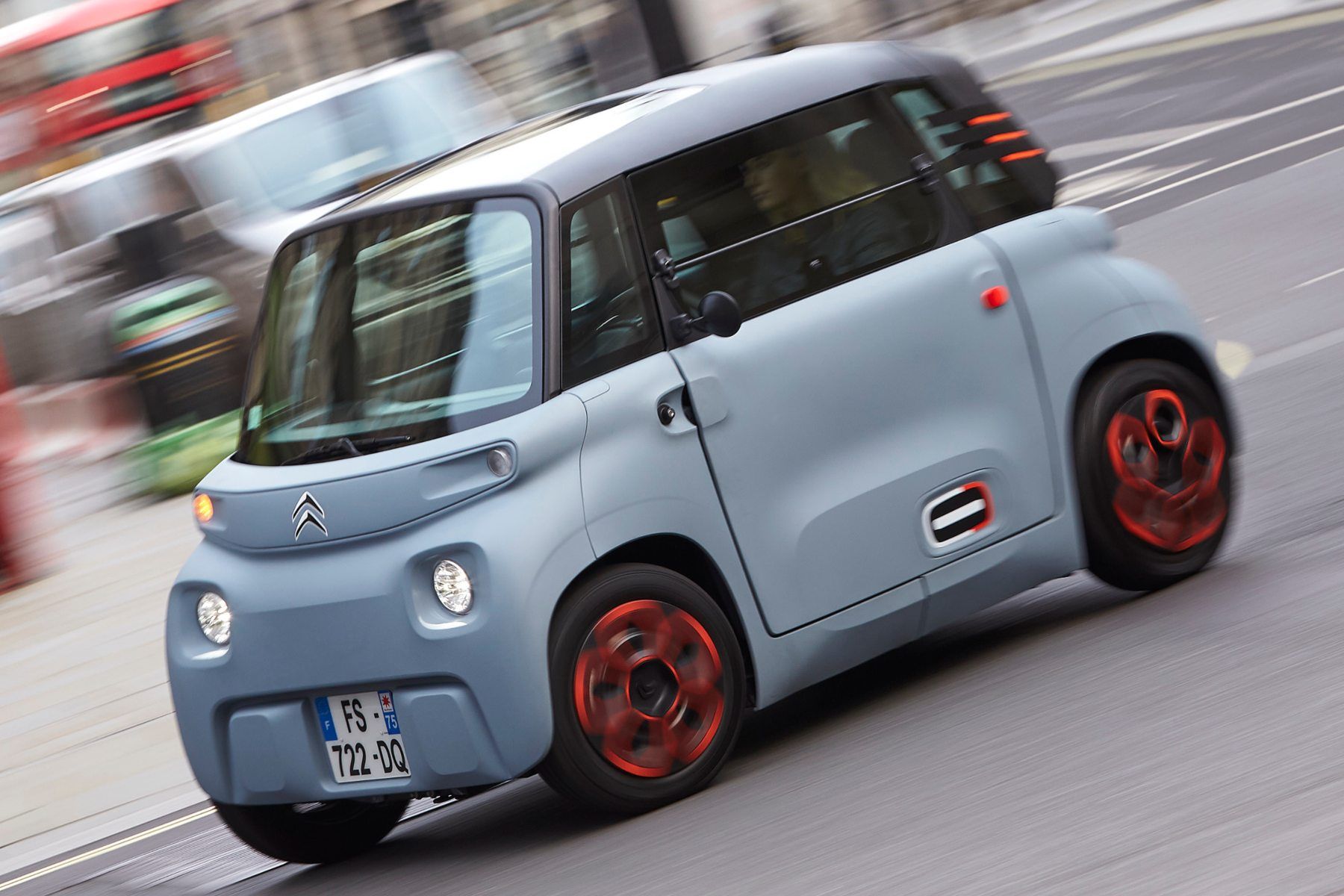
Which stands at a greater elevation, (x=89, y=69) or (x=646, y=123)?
(x=646, y=123)

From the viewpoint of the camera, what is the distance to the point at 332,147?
14.7 meters

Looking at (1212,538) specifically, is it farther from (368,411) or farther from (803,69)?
(368,411)

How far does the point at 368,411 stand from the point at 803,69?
1537 mm

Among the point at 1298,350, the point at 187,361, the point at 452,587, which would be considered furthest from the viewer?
the point at 187,361

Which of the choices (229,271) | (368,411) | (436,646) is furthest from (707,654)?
(229,271)

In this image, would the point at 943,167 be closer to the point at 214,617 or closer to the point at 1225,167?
the point at 214,617

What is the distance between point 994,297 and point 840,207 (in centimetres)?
51

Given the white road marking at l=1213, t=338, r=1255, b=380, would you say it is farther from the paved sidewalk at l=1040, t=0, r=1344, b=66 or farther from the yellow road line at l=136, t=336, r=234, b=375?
the paved sidewalk at l=1040, t=0, r=1344, b=66

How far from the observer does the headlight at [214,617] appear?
17.7 ft

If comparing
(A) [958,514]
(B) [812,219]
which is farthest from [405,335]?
(A) [958,514]

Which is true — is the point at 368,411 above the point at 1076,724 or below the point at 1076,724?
above

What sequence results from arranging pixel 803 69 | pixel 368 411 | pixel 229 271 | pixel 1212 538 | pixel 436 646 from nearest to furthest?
pixel 436 646 → pixel 368 411 → pixel 803 69 → pixel 1212 538 → pixel 229 271

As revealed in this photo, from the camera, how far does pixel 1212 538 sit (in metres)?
6.33

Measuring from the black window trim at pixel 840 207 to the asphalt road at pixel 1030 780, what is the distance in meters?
1.17
